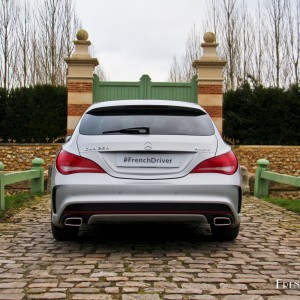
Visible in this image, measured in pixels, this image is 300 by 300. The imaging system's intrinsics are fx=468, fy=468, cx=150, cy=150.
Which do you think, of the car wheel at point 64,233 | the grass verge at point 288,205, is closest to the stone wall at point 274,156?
the grass verge at point 288,205

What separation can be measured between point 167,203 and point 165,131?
79 cm

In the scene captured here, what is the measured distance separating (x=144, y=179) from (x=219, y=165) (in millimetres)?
775

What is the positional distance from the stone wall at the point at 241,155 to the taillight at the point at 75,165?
36.4ft

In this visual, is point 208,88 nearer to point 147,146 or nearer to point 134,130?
point 134,130

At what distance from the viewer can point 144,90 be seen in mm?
16031

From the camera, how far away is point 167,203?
4516 mm

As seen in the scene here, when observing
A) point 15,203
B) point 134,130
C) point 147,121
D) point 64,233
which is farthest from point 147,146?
point 15,203

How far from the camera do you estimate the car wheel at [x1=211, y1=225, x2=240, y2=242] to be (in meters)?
5.37

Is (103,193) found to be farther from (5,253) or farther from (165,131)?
(5,253)

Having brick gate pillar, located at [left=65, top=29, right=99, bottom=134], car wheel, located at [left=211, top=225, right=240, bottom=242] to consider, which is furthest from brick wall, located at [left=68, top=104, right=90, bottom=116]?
car wheel, located at [left=211, top=225, right=240, bottom=242]

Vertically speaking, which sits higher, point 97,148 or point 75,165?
point 97,148

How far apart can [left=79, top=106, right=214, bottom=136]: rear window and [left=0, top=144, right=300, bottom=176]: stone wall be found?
10826 millimetres

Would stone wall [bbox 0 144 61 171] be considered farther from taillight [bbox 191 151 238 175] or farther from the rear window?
taillight [bbox 191 151 238 175]

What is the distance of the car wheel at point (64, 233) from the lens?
5285 millimetres
